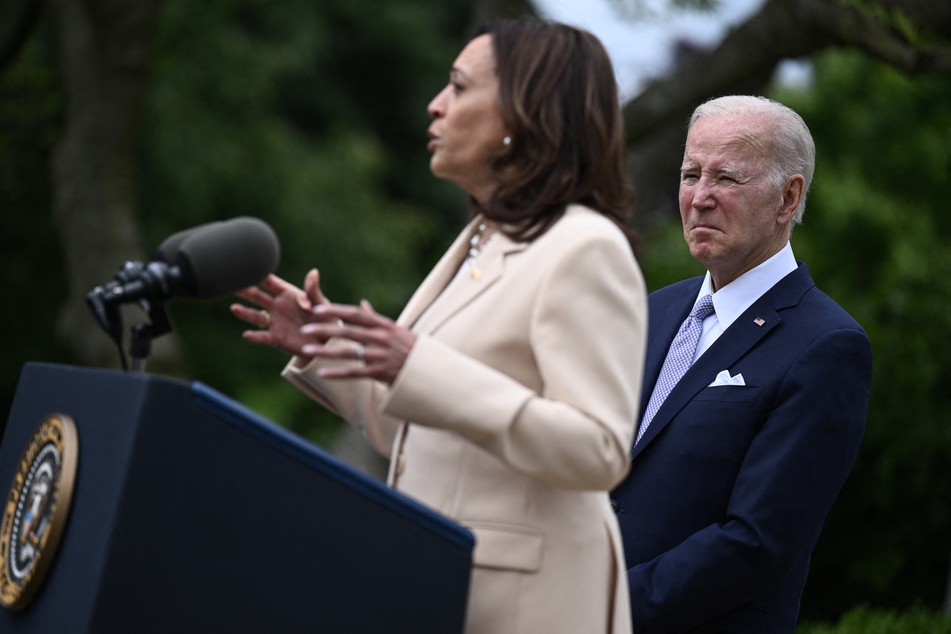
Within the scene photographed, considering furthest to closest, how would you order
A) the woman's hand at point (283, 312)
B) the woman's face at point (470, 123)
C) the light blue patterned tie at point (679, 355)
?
the light blue patterned tie at point (679, 355), the woman's hand at point (283, 312), the woman's face at point (470, 123)

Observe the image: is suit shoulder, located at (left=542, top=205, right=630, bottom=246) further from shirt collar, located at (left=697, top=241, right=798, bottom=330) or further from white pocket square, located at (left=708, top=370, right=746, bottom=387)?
shirt collar, located at (left=697, top=241, right=798, bottom=330)

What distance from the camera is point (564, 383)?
76.5 inches

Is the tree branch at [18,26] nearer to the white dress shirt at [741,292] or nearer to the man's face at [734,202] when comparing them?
the man's face at [734,202]

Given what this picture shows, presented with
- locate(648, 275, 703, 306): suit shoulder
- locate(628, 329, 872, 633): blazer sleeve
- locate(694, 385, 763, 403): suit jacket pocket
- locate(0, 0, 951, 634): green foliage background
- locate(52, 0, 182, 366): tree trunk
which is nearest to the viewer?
locate(628, 329, 872, 633): blazer sleeve

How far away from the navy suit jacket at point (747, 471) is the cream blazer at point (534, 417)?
0.54 metres

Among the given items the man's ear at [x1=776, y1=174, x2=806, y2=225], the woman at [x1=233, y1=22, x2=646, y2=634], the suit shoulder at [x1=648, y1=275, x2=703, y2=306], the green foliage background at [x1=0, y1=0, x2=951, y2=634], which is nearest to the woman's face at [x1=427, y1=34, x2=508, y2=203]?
the woman at [x1=233, y1=22, x2=646, y2=634]

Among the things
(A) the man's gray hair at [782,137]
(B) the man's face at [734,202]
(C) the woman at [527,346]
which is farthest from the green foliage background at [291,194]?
(C) the woman at [527,346]

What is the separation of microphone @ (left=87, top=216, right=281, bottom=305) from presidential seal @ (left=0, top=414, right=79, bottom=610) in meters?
0.23

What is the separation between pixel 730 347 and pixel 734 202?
0.38 meters

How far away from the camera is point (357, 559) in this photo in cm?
181

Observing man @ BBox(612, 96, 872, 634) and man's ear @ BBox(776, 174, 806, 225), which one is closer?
man @ BBox(612, 96, 872, 634)

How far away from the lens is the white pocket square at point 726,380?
285cm

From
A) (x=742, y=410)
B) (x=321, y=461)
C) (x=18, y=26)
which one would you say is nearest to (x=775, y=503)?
(x=742, y=410)

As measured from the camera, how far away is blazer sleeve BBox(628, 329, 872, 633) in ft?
8.69
